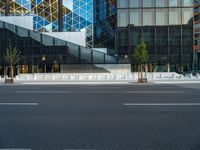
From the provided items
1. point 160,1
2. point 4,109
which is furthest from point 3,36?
point 4,109

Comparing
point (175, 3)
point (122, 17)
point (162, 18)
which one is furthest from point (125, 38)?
point (175, 3)

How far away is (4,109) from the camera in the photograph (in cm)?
Result: 1154

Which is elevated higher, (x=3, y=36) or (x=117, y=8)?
(x=117, y=8)

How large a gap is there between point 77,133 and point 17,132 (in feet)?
5.08

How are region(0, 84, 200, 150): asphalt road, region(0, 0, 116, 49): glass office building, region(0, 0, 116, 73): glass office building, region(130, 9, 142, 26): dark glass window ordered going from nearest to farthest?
region(0, 84, 200, 150): asphalt road → region(0, 0, 116, 73): glass office building → region(130, 9, 142, 26): dark glass window → region(0, 0, 116, 49): glass office building

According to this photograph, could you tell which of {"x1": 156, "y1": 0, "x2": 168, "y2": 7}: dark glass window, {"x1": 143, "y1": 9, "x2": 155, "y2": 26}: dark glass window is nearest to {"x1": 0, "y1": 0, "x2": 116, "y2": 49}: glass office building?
{"x1": 143, "y1": 9, "x2": 155, "y2": 26}: dark glass window

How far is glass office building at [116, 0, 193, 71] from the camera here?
2007 inches

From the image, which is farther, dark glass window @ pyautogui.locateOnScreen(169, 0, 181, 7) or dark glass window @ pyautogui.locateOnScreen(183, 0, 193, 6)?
dark glass window @ pyautogui.locateOnScreen(169, 0, 181, 7)

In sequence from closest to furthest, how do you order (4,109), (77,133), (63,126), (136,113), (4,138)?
(4,138) < (77,133) < (63,126) < (136,113) < (4,109)

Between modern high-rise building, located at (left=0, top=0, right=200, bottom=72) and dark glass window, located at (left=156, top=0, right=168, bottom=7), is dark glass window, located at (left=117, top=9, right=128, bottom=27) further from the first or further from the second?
dark glass window, located at (left=156, top=0, right=168, bottom=7)

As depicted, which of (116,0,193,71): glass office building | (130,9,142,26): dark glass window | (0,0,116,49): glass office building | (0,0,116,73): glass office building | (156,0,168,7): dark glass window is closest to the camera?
(0,0,116,73): glass office building

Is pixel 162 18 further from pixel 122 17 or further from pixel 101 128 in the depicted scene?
pixel 101 128

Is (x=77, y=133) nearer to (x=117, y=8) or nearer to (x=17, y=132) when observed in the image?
(x=17, y=132)

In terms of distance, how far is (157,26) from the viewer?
51.4 meters
